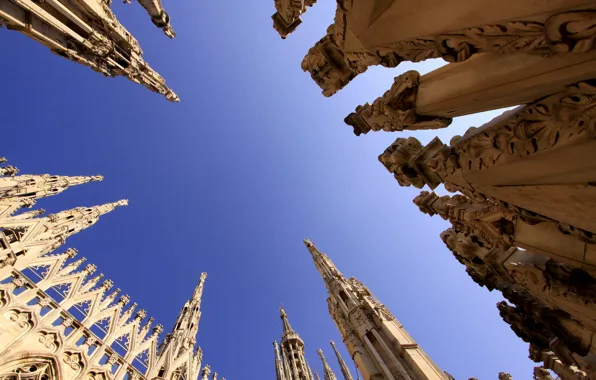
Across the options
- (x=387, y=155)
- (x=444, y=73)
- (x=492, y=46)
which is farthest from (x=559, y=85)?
(x=387, y=155)

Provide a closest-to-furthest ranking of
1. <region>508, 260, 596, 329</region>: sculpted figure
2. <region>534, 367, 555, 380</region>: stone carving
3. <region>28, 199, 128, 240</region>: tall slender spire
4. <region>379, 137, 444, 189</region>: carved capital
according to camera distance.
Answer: <region>508, 260, 596, 329</region>: sculpted figure
<region>379, 137, 444, 189</region>: carved capital
<region>534, 367, 555, 380</region>: stone carving
<region>28, 199, 128, 240</region>: tall slender spire

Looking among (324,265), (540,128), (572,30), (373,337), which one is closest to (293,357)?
(324,265)

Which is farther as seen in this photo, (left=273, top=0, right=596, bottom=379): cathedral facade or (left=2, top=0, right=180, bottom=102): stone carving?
(left=2, top=0, right=180, bottom=102): stone carving

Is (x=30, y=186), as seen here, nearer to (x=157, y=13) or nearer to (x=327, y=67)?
(x=157, y=13)

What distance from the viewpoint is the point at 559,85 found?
3.57 metres

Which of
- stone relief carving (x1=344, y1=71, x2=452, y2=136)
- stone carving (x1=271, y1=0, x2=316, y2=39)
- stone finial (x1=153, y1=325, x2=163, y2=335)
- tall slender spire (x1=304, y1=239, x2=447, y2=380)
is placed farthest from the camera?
stone finial (x1=153, y1=325, x2=163, y2=335)

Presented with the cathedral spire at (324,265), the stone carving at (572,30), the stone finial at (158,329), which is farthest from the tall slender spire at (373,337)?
the stone carving at (572,30)

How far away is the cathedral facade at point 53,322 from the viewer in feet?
46.1

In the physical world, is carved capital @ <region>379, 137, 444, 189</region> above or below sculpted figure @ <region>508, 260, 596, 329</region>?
above

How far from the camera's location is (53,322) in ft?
53.3

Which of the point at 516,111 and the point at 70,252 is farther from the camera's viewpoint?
the point at 70,252

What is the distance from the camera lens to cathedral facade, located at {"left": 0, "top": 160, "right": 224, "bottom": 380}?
14.1 meters

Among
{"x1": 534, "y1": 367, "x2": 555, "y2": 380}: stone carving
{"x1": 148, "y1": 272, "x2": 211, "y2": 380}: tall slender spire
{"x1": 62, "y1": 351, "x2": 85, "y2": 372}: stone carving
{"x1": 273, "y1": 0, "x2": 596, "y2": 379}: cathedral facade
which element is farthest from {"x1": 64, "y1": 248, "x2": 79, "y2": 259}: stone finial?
{"x1": 534, "y1": 367, "x2": 555, "y2": 380}: stone carving

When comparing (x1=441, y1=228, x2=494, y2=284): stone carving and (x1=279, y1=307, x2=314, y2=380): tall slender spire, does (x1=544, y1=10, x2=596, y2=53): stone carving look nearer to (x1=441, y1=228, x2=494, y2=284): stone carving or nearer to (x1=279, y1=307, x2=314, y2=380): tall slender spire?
(x1=441, y1=228, x2=494, y2=284): stone carving
